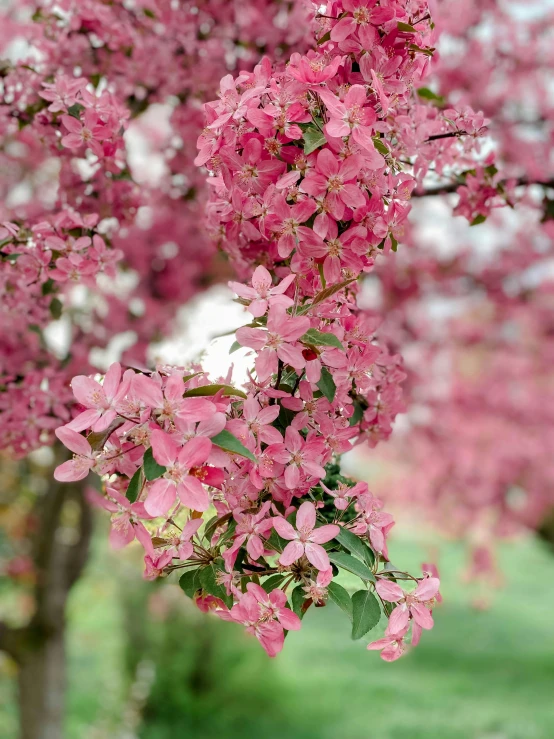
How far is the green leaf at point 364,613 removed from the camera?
97 cm

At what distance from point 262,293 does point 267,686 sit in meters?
7.03

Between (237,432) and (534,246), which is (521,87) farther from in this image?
(237,432)

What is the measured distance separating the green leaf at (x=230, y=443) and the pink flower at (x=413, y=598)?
287 mm

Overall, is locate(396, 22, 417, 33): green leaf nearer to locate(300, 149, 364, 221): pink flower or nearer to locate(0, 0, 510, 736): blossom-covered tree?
locate(0, 0, 510, 736): blossom-covered tree

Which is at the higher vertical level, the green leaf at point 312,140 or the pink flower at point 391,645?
the green leaf at point 312,140

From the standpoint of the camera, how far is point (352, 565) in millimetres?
976

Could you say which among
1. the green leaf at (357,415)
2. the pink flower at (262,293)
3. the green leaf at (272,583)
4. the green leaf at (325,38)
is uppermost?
the green leaf at (325,38)

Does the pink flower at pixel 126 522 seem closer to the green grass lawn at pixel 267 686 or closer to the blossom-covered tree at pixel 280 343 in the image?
the blossom-covered tree at pixel 280 343

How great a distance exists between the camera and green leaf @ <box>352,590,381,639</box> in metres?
0.97

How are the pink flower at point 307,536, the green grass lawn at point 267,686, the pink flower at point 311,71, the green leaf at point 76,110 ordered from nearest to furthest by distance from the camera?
the pink flower at point 307,536 < the pink flower at point 311,71 < the green leaf at point 76,110 < the green grass lawn at point 267,686

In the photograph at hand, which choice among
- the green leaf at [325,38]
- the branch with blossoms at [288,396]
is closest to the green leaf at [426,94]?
the branch with blossoms at [288,396]

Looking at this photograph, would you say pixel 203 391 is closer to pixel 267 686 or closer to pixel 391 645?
pixel 391 645

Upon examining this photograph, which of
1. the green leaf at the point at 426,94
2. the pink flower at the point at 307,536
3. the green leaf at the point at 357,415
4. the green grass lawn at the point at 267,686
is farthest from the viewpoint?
the green grass lawn at the point at 267,686

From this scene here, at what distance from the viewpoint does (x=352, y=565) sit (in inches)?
38.4
